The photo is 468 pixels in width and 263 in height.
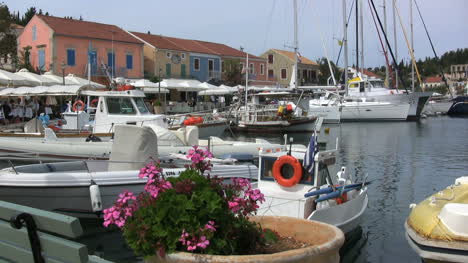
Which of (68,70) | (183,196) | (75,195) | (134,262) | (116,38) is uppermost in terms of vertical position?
(116,38)

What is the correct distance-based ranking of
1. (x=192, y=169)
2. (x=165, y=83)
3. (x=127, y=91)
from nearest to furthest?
(x=192, y=169)
(x=127, y=91)
(x=165, y=83)

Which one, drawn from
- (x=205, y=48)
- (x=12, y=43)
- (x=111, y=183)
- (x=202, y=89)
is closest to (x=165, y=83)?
(x=202, y=89)

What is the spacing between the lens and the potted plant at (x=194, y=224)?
347cm

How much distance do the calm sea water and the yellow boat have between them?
197cm

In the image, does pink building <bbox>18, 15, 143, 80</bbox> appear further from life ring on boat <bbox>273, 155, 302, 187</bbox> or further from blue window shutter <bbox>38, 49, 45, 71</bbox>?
life ring on boat <bbox>273, 155, 302, 187</bbox>

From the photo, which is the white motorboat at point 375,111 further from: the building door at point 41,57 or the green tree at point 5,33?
the green tree at point 5,33

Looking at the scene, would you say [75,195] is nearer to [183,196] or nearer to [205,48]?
[183,196]

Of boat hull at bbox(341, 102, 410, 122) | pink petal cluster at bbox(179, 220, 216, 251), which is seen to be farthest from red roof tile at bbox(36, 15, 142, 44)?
pink petal cluster at bbox(179, 220, 216, 251)

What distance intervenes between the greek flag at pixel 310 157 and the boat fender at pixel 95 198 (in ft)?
12.9

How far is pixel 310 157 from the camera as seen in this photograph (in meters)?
9.11

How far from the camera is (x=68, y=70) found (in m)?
44.8

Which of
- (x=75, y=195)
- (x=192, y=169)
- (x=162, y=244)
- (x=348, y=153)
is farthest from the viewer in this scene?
(x=348, y=153)

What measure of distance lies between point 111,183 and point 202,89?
112 ft

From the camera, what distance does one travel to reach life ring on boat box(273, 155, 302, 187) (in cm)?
921
